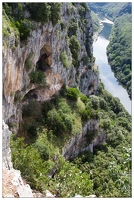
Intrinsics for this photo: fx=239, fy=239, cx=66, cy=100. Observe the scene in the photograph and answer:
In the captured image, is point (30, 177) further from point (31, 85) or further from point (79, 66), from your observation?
point (79, 66)

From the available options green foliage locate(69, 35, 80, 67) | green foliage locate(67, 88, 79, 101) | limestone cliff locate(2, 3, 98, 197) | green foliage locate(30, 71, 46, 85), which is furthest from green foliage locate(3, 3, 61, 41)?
green foliage locate(69, 35, 80, 67)

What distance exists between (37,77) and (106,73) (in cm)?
6552

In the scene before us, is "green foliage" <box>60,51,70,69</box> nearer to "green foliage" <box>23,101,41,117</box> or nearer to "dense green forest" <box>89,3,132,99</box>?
"green foliage" <box>23,101,41,117</box>

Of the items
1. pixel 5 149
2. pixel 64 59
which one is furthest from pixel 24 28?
pixel 5 149

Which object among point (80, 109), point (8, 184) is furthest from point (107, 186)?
point (8, 184)

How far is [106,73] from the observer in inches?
3428

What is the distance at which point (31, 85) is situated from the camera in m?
24.1

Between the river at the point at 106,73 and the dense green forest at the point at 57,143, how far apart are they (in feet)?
126

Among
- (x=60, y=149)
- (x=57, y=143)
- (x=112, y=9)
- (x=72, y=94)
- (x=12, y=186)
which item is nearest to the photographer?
(x=12, y=186)

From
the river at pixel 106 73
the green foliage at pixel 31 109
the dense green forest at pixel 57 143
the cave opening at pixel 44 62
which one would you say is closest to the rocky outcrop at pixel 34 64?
the cave opening at pixel 44 62

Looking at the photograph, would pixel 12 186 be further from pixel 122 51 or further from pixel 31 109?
pixel 122 51

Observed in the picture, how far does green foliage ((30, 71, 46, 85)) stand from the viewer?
76.4 feet

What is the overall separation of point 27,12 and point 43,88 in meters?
8.87

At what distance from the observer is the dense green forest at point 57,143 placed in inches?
553
